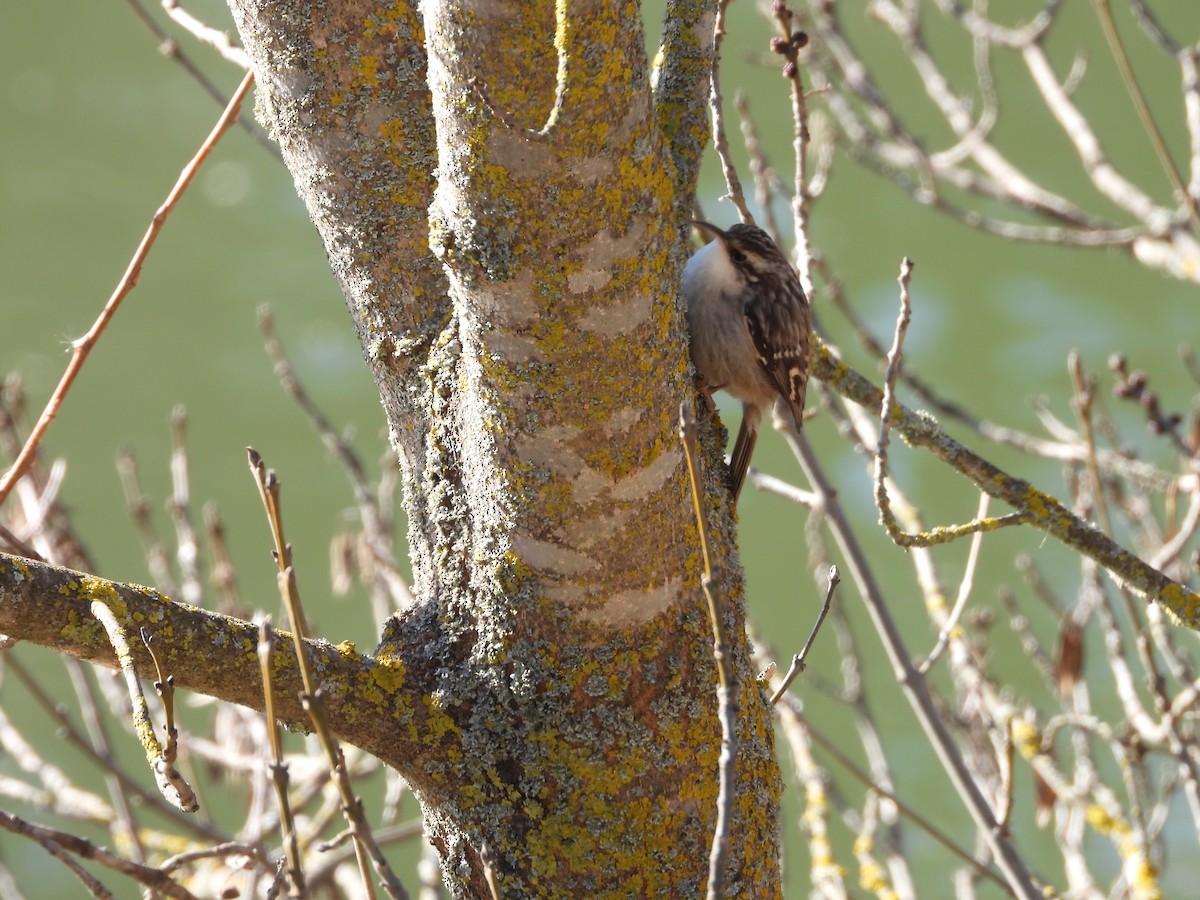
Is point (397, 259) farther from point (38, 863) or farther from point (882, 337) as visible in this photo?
point (38, 863)

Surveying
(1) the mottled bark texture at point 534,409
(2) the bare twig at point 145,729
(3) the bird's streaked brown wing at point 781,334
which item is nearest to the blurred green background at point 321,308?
(3) the bird's streaked brown wing at point 781,334

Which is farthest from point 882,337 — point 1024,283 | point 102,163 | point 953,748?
point 953,748

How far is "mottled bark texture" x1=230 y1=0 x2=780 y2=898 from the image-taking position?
169 centimetres

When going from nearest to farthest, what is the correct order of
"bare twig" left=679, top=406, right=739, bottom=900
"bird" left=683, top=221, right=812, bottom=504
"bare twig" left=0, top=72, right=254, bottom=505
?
"bare twig" left=679, top=406, right=739, bottom=900
"bare twig" left=0, top=72, right=254, bottom=505
"bird" left=683, top=221, right=812, bottom=504

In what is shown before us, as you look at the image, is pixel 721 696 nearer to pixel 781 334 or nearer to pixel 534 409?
pixel 534 409

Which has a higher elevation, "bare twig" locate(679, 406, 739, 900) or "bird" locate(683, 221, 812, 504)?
"bird" locate(683, 221, 812, 504)

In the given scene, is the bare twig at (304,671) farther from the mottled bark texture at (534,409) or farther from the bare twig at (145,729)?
the mottled bark texture at (534,409)

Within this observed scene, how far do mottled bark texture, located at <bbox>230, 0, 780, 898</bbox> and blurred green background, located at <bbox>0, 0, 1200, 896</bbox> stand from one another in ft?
19.7

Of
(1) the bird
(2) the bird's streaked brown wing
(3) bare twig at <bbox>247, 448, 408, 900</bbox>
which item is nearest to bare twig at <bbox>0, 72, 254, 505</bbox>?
(3) bare twig at <bbox>247, 448, 408, 900</bbox>

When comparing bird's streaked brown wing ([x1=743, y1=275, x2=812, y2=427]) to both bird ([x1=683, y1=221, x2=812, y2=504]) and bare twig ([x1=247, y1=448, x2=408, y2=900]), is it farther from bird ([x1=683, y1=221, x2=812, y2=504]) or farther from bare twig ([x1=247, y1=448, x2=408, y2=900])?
bare twig ([x1=247, y1=448, x2=408, y2=900])

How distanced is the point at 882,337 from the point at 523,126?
24.4 ft

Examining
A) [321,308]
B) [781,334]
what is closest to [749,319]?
[781,334]

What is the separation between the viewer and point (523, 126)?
65.2 inches

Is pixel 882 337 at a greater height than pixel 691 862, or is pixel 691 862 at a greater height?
pixel 882 337
